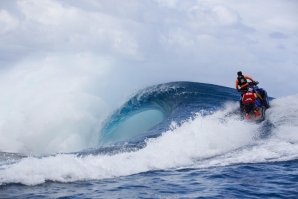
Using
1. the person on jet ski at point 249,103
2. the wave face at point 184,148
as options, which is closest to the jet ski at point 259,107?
the person on jet ski at point 249,103

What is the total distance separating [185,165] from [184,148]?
1383 millimetres

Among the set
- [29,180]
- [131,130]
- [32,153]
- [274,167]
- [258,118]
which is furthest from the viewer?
[131,130]

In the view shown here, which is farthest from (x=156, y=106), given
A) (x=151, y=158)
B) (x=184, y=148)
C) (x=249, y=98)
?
(x=151, y=158)

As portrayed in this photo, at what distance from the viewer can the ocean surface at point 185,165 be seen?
7375mm

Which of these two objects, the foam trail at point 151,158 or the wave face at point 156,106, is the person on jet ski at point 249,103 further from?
the wave face at point 156,106

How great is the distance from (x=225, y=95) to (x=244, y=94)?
21.3ft

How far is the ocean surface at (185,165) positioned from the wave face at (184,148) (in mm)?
25

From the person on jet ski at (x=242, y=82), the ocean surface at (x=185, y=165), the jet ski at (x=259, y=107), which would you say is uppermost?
the person on jet ski at (x=242, y=82)

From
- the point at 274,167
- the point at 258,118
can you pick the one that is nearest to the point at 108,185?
the point at 274,167

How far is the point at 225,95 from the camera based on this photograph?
73.4 feet

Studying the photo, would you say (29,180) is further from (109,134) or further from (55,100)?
(55,100)

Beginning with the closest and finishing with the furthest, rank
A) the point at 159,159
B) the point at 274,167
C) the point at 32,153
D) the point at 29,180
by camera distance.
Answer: the point at 29,180 → the point at 274,167 → the point at 159,159 → the point at 32,153

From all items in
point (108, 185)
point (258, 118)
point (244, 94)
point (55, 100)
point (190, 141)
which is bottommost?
point (108, 185)

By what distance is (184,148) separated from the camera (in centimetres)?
1127
